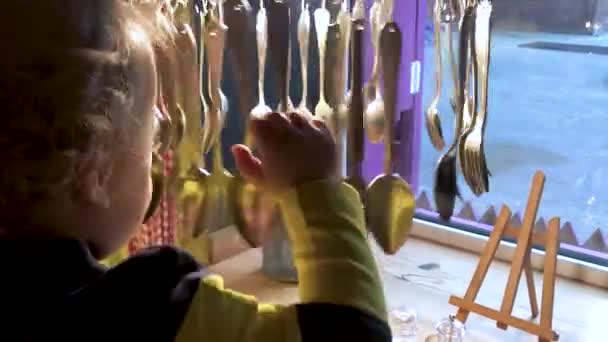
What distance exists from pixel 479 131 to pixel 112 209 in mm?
383

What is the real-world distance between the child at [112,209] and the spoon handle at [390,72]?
0.76ft

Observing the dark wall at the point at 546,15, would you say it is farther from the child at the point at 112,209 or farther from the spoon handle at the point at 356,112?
the child at the point at 112,209

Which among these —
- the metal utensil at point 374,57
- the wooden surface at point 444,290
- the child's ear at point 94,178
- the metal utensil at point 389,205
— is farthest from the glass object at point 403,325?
the child's ear at point 94,178

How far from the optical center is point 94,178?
467 mm

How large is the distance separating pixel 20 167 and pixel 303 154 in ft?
0.59

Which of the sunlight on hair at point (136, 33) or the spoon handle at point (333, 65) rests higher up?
the sunlight on hair at point (136, 33)

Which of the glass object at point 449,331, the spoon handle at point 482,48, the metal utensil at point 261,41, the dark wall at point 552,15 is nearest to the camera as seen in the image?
the spoon handle at point 482,48

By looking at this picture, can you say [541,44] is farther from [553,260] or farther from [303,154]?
[303,154]

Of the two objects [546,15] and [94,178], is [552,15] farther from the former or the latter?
[94,178]

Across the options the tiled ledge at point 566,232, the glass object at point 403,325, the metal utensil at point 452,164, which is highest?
the metal utensil at point 452,164

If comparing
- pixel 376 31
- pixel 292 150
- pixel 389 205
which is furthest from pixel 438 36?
pixel 292 150

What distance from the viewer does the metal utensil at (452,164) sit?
2.41 ft

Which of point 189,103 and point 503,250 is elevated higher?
point 189,103

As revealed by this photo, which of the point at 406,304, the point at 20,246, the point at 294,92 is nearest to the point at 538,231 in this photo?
the point at 406,304
